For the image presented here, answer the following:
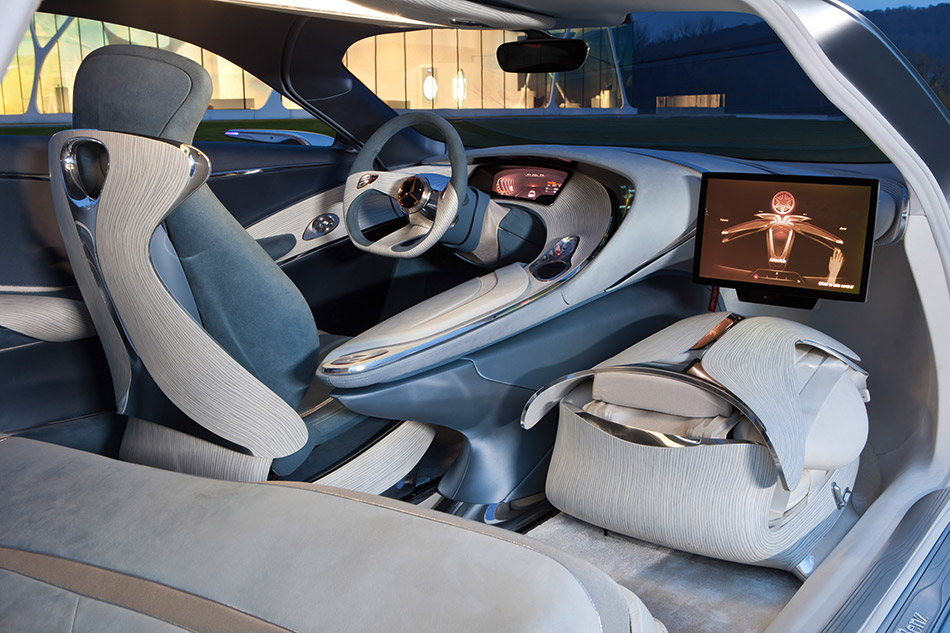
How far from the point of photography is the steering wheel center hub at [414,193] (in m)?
2.00

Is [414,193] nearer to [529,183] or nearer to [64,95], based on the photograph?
[529,183]

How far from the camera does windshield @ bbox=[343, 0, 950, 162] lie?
2.32 meters

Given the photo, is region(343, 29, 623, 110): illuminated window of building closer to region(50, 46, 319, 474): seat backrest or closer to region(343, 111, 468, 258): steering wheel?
region(343, 111, 468, 258): steering wheel

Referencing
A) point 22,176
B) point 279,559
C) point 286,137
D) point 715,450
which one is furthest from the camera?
point 286,137

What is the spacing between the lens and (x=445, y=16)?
1573mm

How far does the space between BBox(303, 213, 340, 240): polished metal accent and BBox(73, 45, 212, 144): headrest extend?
1205mm

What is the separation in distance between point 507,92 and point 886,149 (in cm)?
294

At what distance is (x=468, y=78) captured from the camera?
14.4 feet

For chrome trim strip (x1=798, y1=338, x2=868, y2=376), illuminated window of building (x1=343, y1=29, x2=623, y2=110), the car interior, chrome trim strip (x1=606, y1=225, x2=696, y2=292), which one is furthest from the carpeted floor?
illuminated window of building (x1=343, y1=29, x2=623, y2=110)

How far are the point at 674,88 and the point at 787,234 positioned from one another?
1.50 m

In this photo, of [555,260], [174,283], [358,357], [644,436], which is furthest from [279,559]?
[555,260]

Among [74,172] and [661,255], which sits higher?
[74,172]

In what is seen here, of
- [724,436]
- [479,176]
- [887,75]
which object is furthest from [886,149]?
[479,176]

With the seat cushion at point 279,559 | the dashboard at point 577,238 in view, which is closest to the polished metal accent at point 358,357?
the dashboard at point 577,238
